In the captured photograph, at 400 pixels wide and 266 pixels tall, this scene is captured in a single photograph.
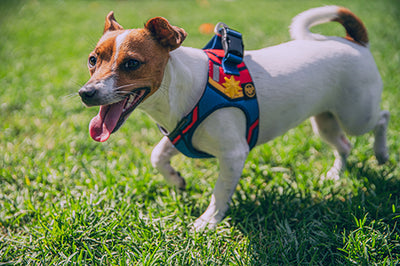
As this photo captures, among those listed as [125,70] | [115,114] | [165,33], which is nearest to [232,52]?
[165,33]

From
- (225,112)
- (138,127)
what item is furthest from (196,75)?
(138,127)

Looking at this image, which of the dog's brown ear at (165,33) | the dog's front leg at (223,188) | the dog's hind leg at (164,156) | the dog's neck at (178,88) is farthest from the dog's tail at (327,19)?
the dog's hind leg at (164,156)

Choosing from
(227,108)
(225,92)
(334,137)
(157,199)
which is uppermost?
(225,92)

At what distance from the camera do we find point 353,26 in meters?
2.82

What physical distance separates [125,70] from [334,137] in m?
2.17

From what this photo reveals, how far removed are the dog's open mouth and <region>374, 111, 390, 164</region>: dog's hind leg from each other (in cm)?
227

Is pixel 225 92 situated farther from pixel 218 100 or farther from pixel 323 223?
pixel 323 223

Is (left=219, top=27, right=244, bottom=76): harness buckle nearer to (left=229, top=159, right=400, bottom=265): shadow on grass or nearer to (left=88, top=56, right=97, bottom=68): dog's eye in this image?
(left=88, top=56, right=97, bottom=68): dog's eye

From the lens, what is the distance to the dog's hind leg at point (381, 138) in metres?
3.10

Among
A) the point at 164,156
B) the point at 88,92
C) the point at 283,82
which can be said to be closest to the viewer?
the point at 88,92

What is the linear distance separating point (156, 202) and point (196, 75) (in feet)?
4.14

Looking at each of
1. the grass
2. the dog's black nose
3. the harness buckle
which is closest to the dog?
the dog's black nose

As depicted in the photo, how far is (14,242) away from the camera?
2479 millimetres

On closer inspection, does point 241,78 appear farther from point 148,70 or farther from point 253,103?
point 148,70
